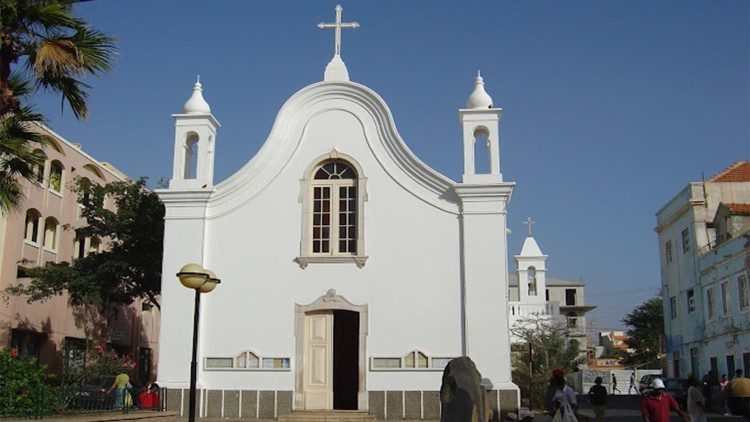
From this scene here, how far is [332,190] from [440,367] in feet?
15.7

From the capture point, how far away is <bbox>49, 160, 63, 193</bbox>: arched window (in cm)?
3195

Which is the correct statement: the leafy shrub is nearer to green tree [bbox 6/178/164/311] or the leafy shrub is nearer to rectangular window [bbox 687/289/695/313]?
green tree [bbox 6/178/164/311]

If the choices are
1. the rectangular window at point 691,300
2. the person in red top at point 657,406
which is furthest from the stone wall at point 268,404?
the rectangular window at point 691,300

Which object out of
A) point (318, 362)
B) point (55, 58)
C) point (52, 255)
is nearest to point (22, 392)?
point (55, 58)

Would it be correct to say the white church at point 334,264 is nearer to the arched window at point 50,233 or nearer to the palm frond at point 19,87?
the palm frond at point 19,87

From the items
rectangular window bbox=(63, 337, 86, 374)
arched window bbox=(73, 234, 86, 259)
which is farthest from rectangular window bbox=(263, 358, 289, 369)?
arched window bbox=(73, 234, 86, 259)

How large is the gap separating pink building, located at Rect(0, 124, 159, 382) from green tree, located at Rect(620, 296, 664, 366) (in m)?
44.7

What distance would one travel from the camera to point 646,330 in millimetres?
67562

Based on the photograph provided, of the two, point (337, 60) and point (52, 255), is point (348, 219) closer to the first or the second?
point (337, 60)

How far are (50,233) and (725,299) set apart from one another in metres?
26.3

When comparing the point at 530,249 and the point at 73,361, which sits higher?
the point at 530,249

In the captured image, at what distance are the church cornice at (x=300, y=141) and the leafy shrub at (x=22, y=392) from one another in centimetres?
654

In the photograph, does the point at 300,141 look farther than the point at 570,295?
No

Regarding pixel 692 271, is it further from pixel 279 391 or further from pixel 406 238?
pixel 279 391
